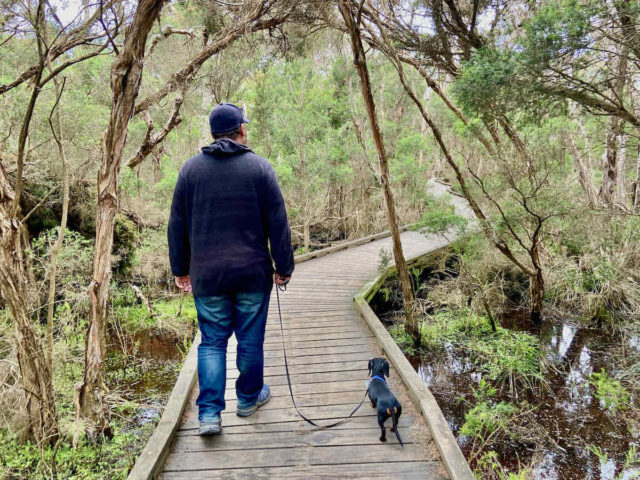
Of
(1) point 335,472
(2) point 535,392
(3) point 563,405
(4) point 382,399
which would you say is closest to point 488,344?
(2) point 535,392

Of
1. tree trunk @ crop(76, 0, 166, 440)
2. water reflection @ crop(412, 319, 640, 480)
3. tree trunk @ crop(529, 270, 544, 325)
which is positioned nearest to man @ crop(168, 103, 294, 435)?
tree trunk @ crop(76, 0, 166, 440)

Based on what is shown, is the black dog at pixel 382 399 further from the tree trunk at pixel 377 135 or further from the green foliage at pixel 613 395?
the green foliage at pixel 613 395

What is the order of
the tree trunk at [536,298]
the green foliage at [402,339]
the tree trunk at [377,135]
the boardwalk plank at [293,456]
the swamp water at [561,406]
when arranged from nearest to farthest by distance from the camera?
the boardwalk plank at [293,456]
the swamp water at [561,406]
the tree trunk at [377,135]
the green foliage at [402,339]
the tree trunk at [536,298]

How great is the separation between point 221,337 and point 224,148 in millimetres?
1203

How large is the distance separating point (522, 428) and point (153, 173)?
1542 centimetres

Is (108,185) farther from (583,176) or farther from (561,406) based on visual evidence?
(583,176)

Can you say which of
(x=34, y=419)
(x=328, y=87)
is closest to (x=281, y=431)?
(x=34, y=419)

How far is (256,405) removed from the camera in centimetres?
299

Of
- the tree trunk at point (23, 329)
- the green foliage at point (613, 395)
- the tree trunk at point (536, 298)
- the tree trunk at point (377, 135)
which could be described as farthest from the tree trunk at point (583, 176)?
the tree trunk at point (23, 329)

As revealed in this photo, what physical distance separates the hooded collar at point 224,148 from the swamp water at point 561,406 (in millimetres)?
3640

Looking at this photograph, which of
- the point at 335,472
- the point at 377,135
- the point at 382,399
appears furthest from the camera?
the point at 377,135

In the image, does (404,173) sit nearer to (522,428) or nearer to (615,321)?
(615,321)

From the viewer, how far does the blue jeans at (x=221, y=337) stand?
2.56 meters

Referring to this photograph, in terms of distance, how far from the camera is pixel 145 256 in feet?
30.8
